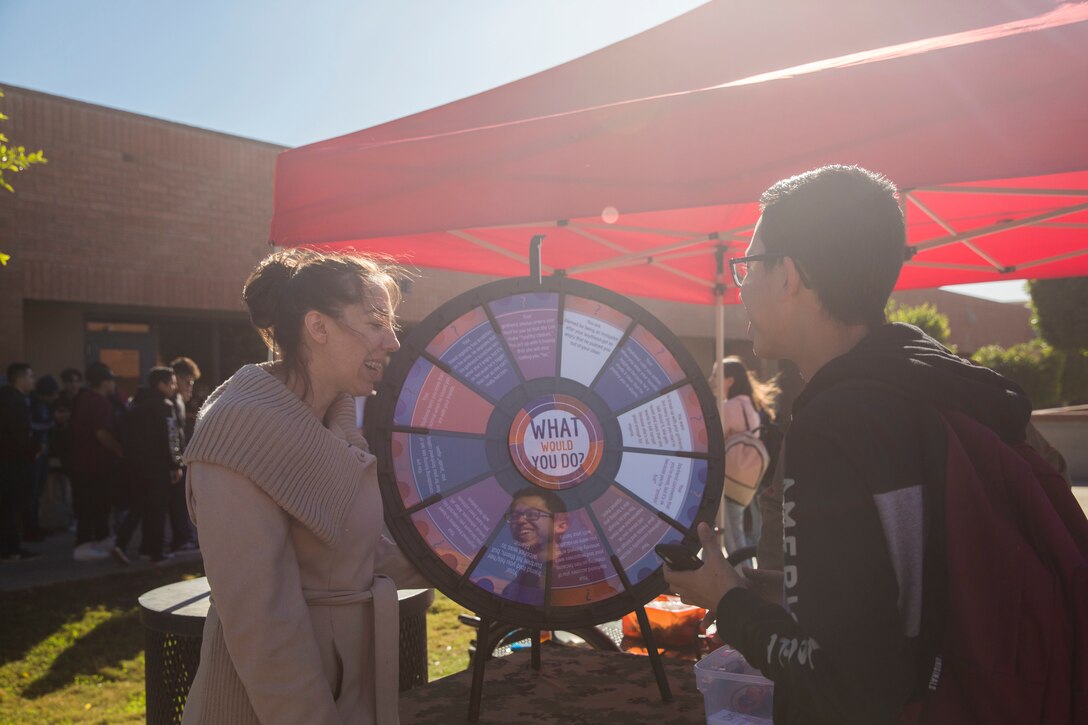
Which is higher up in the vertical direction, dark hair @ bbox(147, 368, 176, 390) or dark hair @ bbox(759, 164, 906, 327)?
dark hair @ bbox(759, 164, 906, 327)

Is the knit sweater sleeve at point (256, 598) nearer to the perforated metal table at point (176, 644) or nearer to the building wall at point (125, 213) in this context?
the perforated metal table at point (176, 644)

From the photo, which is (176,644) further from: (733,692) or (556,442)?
(733,692)

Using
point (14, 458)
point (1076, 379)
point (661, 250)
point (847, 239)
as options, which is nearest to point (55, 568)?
point (14, 458)

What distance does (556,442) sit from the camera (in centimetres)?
182

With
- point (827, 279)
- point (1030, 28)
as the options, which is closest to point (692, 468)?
point (827, 279)

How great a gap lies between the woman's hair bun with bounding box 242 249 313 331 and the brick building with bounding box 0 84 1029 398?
10071 millimetres

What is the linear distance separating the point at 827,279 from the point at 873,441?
0.27 meters

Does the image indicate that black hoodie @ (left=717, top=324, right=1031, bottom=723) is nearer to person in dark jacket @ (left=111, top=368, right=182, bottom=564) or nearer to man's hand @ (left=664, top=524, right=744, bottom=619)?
man's hand @ (left=664, top=524, right=744, bottom=619)

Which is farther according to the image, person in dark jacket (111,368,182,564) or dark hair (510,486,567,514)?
person in dark jacket (111,368,182,564)

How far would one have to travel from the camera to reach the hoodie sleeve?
99 cm

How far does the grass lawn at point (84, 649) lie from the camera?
164 inches

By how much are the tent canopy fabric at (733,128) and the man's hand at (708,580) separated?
3.47 ft

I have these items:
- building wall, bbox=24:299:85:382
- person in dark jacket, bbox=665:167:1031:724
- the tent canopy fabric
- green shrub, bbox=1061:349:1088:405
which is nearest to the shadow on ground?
the tent canopy fabric

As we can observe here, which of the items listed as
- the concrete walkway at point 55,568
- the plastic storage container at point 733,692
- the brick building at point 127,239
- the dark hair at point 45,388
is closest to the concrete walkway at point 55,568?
the concrete walkway at point 55,568
